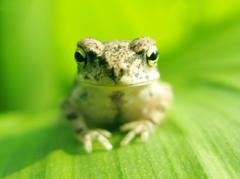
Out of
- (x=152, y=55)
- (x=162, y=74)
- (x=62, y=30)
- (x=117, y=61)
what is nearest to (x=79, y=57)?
(x=117, y=61)

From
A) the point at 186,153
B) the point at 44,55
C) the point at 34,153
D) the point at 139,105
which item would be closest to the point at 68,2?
the point at 44,55

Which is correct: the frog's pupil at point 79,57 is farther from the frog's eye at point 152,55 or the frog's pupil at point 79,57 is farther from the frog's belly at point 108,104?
the frog's eye at point 152,55

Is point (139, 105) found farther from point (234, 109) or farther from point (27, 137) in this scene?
point (27, 137)

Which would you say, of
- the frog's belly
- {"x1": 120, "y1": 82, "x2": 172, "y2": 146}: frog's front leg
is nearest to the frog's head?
the frog's belly

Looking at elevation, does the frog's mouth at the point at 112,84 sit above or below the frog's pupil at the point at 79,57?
below

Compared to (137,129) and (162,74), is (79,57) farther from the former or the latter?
(162,74)

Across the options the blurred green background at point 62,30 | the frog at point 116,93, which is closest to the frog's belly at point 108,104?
the frog at point 116,93
